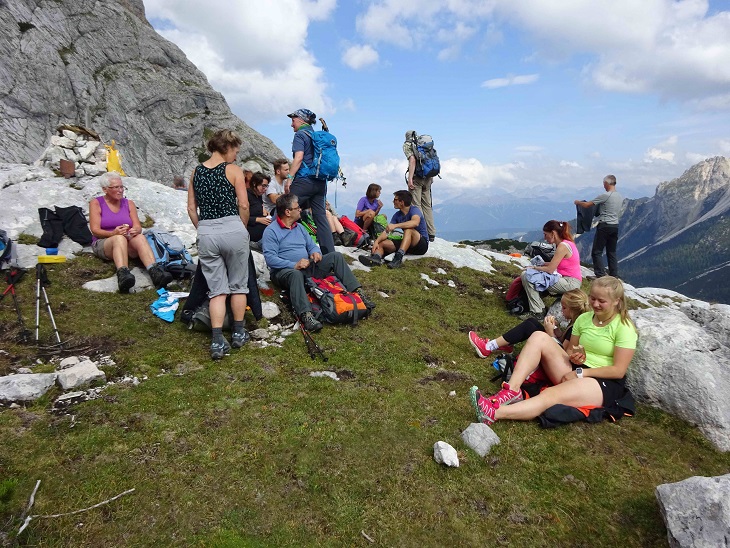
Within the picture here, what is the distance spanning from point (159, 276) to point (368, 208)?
30.3ft

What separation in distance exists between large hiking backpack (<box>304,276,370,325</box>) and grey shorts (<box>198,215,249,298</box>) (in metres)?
1.98

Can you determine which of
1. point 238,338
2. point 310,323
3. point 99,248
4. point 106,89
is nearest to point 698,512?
point 310,323

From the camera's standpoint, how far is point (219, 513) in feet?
13.4

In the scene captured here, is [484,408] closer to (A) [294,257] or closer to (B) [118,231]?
(A) [294,257]


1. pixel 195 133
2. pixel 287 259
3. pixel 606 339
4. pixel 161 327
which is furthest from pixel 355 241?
pixel 195 133

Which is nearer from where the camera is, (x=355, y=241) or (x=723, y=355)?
(x=723, y=355)

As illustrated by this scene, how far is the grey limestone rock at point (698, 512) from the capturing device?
3650 mm

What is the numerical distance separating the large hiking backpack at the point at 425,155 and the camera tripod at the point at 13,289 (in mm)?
A: 12416

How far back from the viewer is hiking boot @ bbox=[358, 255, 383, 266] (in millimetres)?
13768

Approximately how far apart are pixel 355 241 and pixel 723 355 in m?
11.1

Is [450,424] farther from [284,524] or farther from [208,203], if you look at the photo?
[208,203]

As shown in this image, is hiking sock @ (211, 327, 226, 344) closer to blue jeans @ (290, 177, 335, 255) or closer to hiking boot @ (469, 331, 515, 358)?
blue jeans @ (290, 177, 335, 255)

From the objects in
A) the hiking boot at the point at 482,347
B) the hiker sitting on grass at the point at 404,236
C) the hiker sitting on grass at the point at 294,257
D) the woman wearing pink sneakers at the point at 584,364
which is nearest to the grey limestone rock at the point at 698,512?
the woman wearing pink sneakers at the point at 584,364

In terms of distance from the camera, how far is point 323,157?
1050 cm
